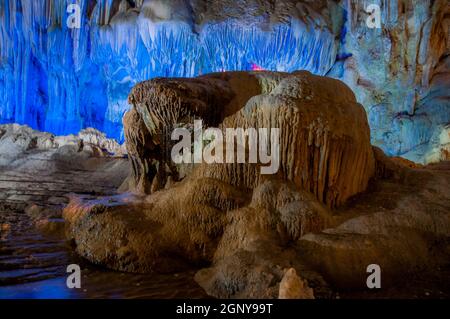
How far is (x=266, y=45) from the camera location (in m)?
12.6

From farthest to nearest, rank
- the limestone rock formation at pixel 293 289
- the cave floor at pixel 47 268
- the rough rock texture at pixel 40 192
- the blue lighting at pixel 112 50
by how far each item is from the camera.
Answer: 1. the blue lighting at pixel 112 50
2. the rough rock texture at pixel 40 192
3. the cave floor at pixel 47 268
4. the limestone rock formation at pixel 293 289

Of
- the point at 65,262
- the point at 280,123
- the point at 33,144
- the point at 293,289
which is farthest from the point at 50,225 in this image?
the point at 33,144

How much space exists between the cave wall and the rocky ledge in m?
6.97

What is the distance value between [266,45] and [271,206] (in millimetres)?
9303

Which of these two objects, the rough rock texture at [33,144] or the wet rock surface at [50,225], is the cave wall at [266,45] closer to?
the rough rock texture at [33,144]

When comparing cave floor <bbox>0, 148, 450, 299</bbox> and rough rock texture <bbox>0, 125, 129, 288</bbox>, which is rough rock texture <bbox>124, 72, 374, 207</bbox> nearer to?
cave floor <bbox>0, 148, 450, 299</bbox>

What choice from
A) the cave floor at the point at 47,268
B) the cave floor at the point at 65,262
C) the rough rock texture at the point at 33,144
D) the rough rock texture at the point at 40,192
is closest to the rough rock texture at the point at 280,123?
the cave floor at the point at 65,262

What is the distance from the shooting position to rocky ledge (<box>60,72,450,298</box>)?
374 cm

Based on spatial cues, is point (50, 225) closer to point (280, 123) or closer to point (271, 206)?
A: point (271, 206)

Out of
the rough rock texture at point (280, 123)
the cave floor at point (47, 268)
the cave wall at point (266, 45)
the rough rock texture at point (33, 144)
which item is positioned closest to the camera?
the cave floor at point (47, 268)

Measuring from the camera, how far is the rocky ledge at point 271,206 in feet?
12.3

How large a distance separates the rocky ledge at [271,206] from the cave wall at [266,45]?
6.97 metres
